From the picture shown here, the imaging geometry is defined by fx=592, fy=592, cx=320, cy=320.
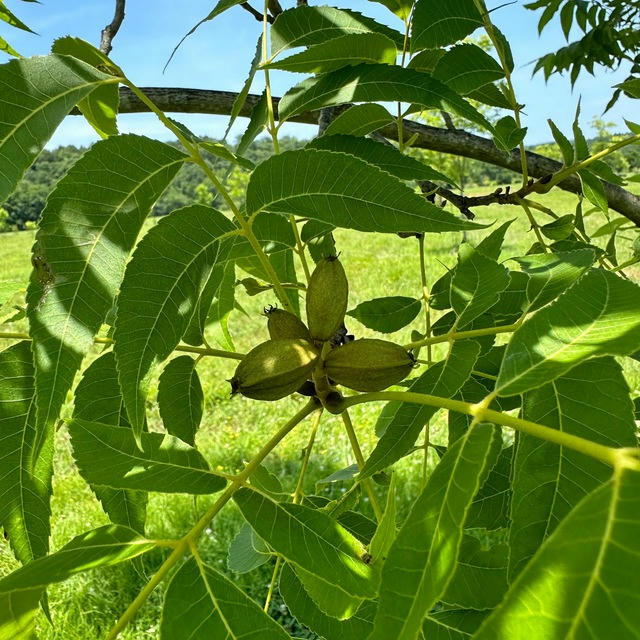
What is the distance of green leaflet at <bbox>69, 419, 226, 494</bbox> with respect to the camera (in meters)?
0.80

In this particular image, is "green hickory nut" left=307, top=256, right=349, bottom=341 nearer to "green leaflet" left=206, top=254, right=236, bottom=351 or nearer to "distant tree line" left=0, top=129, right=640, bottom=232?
"green leaflet" left=206, top=254, right=236, bottom=351

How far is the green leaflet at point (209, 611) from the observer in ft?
2.07

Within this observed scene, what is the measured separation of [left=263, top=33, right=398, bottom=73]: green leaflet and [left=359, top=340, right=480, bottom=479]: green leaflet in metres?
0.53

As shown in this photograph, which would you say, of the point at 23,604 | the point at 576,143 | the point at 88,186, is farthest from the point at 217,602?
the point at 576,143

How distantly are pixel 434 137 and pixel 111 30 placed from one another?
1094 mm

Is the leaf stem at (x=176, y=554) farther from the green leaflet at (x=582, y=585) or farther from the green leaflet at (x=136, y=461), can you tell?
the green leaflet at (x=582, y=585)

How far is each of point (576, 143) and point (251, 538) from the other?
3.79 feet

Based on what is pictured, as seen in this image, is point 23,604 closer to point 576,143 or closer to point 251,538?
point 251,538

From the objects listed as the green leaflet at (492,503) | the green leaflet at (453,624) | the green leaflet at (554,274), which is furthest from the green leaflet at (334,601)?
the green leaflet at (554,274)

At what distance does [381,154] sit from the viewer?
0.96 m

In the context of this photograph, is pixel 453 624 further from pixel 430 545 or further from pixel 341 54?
pixel 341 54

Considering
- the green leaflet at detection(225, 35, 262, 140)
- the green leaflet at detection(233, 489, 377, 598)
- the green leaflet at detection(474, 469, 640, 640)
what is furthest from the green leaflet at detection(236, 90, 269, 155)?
the green leaflet at detection(474, 469, 640, 640)

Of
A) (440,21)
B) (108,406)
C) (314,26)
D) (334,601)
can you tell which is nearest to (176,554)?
(334,601)

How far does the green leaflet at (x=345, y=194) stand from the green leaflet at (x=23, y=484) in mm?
487
